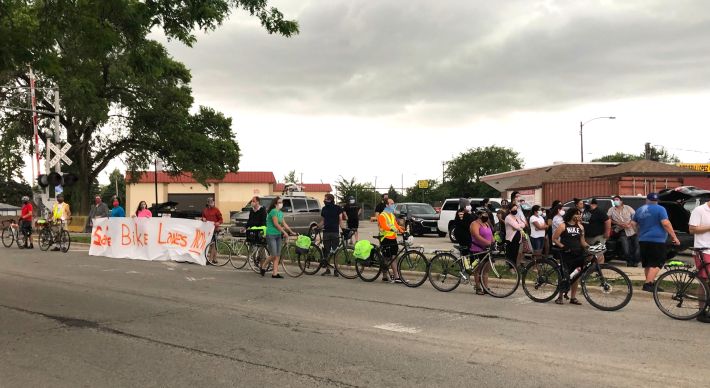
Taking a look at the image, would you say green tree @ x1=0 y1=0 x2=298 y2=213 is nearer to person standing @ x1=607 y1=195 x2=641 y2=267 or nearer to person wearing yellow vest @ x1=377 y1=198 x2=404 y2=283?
person wearing yellow vest @ x1=377 y1=198 x2=404 y2=283

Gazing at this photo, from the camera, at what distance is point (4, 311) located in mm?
8375

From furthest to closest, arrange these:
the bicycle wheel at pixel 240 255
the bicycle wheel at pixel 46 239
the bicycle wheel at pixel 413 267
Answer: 1. the bicycle wheel at pixel 46 239
2. the bicycle wheel at pixel 240 255
3. the bicycle wheel at pixel 413 267

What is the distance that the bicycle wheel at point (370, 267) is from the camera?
11909mm

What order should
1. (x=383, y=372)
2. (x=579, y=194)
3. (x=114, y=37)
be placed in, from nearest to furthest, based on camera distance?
(x=383, y=372), (x=114, y=37), (x=579, y=194)

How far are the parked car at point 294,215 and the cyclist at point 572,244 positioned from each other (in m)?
14.7

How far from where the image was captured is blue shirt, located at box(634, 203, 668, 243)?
925 cm

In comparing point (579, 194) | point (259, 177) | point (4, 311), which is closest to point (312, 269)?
point (4, 311)

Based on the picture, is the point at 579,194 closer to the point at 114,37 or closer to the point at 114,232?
the point at 114,232

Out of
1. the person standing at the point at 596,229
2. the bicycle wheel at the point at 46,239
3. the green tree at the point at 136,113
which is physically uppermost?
the green tree at the point at 136,113

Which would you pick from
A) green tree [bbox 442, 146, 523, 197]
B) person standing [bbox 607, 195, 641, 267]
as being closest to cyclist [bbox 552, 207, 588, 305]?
person standing [bbox 607, 195, 641, 267]

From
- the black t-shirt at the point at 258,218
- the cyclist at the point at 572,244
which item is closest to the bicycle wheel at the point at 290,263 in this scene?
the black t-shirt at the point at 258,218

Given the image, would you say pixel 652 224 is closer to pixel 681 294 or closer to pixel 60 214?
pixel 681 294

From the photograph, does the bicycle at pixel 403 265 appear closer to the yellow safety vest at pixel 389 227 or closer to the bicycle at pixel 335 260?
the yellow safety vest at pixel 389 227

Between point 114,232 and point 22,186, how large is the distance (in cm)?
11034
